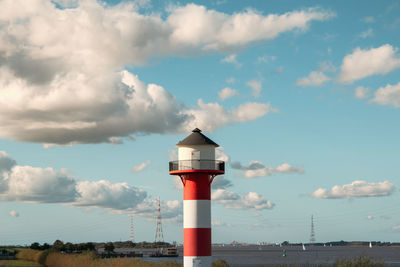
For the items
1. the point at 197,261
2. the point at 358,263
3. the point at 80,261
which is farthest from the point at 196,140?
the point at 80,261

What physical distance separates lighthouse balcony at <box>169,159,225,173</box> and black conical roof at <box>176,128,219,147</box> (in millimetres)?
1233

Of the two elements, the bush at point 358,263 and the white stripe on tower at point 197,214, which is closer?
the white stripe on tower at point 197,214

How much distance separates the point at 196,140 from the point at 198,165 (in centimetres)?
184

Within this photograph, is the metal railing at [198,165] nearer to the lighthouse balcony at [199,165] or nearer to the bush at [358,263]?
the lighthouse balcony at [199,165]

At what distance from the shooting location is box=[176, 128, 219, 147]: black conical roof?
122 feet

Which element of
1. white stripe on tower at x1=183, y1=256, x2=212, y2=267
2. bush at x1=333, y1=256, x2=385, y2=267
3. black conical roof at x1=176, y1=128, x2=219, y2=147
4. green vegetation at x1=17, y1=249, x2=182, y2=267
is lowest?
green vegetation at x1=17, y1=249, x2=182, y2=267

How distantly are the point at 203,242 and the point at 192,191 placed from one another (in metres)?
3.56

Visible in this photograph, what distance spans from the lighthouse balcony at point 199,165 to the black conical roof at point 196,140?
123cm

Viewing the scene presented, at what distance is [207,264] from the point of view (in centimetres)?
3578

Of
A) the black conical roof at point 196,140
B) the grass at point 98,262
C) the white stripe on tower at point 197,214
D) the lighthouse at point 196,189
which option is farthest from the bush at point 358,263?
the black conical roof at point 196,140

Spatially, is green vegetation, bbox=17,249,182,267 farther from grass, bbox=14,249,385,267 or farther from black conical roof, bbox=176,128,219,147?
black conical roof, bbox=176,128,219,147

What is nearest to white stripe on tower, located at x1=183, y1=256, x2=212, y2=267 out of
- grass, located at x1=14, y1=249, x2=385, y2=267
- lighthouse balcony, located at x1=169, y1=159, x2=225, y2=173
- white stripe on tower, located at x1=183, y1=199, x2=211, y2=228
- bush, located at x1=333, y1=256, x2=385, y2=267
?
white stripe on tower, located at x1=183, y1=199, x2=211, y2=228

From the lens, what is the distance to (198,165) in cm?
3669

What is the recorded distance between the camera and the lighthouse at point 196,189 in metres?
35.8
